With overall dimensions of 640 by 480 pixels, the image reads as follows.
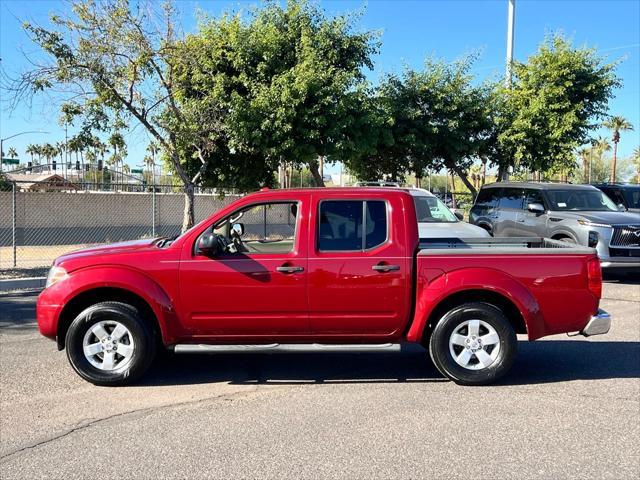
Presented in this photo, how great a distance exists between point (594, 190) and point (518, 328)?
27.1 ft

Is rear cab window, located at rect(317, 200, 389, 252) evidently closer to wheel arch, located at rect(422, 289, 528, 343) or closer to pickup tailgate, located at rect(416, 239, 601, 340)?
pickup tailgate, located at rect(416, 239, 601, 340)

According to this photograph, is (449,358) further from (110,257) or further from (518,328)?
(110,257)

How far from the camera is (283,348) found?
5.37m

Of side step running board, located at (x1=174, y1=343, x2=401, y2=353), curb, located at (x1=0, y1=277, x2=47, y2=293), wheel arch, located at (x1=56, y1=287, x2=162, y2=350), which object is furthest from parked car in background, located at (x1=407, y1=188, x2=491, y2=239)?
curb, located at (x1=0, y1=277, x2=47, y2=293)

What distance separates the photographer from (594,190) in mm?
12586

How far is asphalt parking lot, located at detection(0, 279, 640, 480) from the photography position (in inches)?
149

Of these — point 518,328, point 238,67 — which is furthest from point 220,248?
point 238,67

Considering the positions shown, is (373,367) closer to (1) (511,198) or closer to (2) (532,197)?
(2) (532,197)

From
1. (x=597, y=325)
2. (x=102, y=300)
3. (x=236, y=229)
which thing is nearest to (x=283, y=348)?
(x=236, y=229)

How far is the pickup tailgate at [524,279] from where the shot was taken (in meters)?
5.27

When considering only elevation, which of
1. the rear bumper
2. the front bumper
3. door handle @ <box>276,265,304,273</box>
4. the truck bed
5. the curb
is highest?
the truck bed

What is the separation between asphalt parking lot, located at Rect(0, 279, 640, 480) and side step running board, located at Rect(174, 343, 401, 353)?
361 mm

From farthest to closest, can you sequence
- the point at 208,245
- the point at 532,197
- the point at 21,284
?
the point at 532,197 < the point at 21,284 < the point at 208,245

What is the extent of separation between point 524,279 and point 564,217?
7035mm
